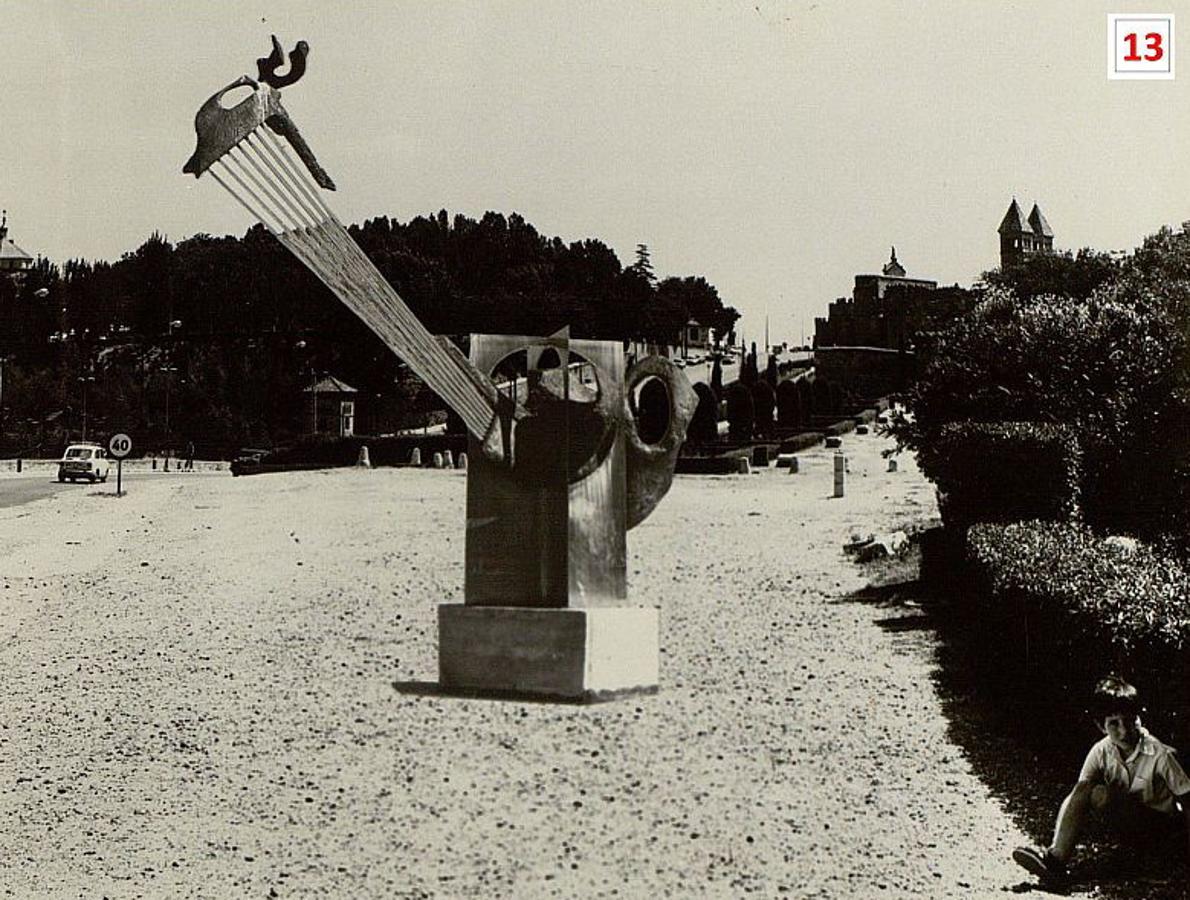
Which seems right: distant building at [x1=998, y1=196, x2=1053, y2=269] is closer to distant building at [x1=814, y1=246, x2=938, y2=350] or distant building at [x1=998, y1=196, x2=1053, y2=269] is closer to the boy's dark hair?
distant building at [x1=814, y1=246, x2=938, y2=350]

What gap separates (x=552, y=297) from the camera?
14.5 feet

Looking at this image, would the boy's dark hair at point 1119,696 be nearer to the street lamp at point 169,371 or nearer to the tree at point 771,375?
the street lamp at point 169,371

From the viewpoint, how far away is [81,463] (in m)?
15.5

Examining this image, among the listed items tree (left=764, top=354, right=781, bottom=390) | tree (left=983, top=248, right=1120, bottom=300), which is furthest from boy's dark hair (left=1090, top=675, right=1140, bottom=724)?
tree (left=764, top=354, right=781, bottom=390)

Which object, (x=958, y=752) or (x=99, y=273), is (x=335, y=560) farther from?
(x=958, y=752)

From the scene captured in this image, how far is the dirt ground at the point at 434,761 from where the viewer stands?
4.12 m

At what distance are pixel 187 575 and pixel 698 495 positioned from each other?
10.4 feet

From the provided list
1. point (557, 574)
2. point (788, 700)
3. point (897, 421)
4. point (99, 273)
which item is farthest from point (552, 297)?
point (897, 421)

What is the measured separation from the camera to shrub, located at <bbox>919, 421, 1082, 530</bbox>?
8.38m

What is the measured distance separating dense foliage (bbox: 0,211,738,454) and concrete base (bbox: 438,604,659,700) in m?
0.87

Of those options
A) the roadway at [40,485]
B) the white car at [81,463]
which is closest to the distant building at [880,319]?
the roadway at [40,485]

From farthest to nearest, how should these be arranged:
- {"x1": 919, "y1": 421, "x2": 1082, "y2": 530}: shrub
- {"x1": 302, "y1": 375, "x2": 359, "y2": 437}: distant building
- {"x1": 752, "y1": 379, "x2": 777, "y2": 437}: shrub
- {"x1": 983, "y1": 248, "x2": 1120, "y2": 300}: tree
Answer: {"x1": 752, "y1": 379, "x2": 777, "y2": 437}: shrub < {"x1": 983, "y1": 248, "x2": 1120, "y2": 300}: tree < {"x1": 919, "y1": 421, "x2": 1082, "y2": 530}: shrub < {"x1": 302, "y1": 375, "x2": 359, "y2": 437}: distant building

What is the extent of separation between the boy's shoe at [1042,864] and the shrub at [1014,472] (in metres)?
4.31

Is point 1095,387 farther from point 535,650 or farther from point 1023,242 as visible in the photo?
point 535,650
